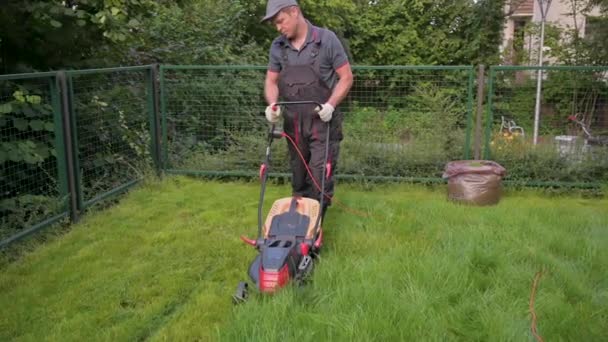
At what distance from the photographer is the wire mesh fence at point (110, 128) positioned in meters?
5.84

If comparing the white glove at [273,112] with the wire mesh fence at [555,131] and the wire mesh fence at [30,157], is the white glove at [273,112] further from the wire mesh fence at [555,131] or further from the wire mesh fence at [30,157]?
the wire mesh fence at [555,131]

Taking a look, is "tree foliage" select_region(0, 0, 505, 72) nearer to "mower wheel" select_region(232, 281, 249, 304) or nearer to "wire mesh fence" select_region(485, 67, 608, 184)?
"mower wheel" select_region(232, 281, 249, 304)

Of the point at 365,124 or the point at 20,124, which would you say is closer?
the point at 20,124

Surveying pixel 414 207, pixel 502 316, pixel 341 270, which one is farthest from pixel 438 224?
pixel 502 316

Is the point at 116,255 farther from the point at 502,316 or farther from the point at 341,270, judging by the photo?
the point at 502,316

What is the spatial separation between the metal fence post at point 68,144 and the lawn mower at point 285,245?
2245 millimetres

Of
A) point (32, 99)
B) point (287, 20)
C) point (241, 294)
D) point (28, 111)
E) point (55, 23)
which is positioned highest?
point (55, 23)

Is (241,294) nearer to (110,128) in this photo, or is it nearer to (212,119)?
(110,128)

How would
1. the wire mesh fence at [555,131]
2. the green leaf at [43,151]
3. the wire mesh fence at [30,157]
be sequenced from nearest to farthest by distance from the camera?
1. the wire mesh fence at [30,157]
2. the green leaf at [43,151]
3. the wire mesh fence at [555,131]

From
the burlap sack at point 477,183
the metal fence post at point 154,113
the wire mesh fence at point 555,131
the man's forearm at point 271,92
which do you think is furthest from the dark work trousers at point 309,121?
the metal fence post at point 154,113

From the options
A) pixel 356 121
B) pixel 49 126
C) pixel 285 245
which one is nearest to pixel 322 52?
pixel 285 245

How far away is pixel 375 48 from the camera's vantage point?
1507 cm

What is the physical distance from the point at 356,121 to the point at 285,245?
3.57 meters

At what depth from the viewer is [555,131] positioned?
22.2 ft
